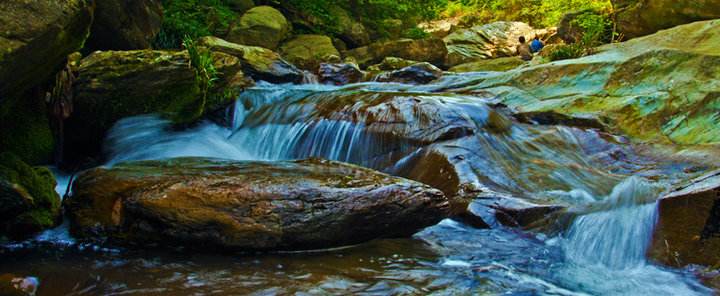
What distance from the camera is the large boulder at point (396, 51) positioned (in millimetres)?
18453

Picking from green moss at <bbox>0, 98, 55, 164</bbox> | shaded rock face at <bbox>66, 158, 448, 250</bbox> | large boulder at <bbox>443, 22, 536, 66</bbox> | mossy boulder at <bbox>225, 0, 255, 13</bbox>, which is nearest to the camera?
shaded rock face at <bbox>66, 158, 448, 250</bbox>

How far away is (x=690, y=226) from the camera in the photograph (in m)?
3.90

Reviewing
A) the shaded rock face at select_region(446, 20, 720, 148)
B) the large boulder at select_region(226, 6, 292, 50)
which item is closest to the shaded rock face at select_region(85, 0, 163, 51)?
the shaded rock face at select_region(446, 20, 720, 148)

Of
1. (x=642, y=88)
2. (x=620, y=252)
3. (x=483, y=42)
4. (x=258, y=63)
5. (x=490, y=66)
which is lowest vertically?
(x=620, y=252)

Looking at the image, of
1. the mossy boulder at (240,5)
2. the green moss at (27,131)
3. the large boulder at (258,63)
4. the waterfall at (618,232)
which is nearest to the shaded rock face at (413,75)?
the large boulder at (258,63)

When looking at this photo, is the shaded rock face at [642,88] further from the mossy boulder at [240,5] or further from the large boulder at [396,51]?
the mossy boulder at [240,5]

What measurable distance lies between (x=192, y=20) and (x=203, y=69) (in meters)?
7.36

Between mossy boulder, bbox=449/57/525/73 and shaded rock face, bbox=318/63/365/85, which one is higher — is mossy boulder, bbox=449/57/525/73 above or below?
above

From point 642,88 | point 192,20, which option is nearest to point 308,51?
point 192,20

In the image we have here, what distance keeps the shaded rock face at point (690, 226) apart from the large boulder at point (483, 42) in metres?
16.5

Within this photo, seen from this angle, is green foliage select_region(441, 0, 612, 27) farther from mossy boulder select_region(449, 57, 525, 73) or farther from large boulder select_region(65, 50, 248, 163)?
large boulder select_region(65, 50, 248, 163)

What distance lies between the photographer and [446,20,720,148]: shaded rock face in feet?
24.8

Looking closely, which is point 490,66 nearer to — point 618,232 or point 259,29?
point 259,29

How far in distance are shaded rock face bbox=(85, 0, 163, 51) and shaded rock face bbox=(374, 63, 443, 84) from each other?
23.2 ft
